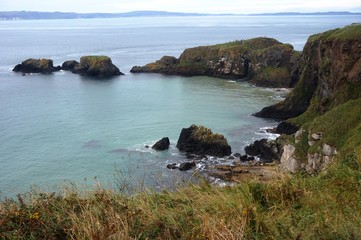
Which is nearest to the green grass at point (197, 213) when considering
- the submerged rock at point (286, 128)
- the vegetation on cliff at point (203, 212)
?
the vegetation on cliff at point (203, 212)

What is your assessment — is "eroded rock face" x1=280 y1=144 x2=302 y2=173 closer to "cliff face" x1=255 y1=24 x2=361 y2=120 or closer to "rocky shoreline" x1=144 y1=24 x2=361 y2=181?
"rocky shoreline" x1=144 y1=24 x2=361 y2=181

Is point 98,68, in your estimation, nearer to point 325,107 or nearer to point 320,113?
point 320,113

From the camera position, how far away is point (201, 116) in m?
55.8

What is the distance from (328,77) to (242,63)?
42.6 meters

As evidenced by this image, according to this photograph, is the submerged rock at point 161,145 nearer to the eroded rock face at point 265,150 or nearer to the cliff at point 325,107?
the eroded rock face at point 265,150

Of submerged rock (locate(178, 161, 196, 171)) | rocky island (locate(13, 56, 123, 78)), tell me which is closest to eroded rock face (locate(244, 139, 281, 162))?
submerged rock (locate(178, 161, 196, 171))

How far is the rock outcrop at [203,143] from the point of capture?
1590 inches

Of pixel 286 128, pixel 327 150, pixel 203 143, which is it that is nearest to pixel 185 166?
pixel 203 143

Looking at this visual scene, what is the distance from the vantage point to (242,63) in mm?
89500

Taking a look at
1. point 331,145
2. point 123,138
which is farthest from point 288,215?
point 123,138

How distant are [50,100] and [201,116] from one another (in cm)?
2716

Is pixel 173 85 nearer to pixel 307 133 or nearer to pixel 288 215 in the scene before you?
pixel 307 133

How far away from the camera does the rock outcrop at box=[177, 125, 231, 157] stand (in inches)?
1590

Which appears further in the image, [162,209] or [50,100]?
[50,100]
